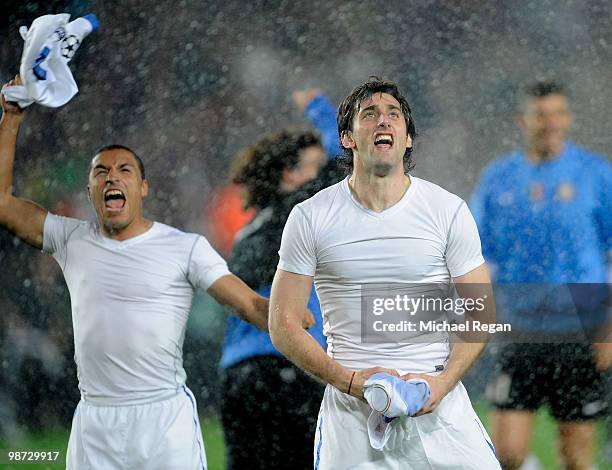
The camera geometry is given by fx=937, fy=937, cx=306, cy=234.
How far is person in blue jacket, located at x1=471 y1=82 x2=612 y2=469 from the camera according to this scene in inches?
121

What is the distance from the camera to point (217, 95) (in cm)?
330

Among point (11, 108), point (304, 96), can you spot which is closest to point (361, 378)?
point (304, 96)

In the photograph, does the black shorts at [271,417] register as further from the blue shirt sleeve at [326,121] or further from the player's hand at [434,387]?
the player's hand at [434,387]

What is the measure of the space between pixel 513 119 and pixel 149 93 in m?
1.27

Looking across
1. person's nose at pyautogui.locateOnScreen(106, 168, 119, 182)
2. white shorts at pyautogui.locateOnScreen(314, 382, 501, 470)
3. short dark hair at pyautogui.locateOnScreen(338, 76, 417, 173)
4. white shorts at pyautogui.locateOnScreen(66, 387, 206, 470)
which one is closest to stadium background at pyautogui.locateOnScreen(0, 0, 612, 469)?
person's nose at pyautogui.locateOnScreen(106, 168, 119, 182)

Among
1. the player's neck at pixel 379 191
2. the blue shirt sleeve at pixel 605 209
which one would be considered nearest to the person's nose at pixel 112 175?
the player's neck at pixel 379 191

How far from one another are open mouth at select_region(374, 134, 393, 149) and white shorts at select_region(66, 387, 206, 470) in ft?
3.33

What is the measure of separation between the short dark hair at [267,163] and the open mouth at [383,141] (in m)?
0.81

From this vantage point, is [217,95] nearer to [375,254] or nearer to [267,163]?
[267,163]

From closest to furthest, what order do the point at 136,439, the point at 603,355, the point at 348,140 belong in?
the point at 348,140
the point at 136,439
the point at 603,355

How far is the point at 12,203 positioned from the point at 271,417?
3.65ft

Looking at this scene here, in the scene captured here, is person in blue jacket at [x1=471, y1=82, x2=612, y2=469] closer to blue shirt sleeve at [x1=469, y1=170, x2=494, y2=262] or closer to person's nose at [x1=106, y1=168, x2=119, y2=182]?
blue shirt sleeve at [x1=469, y1=170, x2=494, y2=262]

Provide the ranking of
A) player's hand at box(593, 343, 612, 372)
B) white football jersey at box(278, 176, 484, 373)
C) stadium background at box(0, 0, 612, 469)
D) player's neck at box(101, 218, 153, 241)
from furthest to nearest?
1. stadium background at box(0, 0, 612, 469)
2. player's hand at box(593, 343, 612, 372)
3. player's neck at box(101, 218, 153, 241)
4. white football jersey at box(278, 176, 484, 373)

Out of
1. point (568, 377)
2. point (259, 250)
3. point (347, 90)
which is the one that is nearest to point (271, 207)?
point (259, 250)
